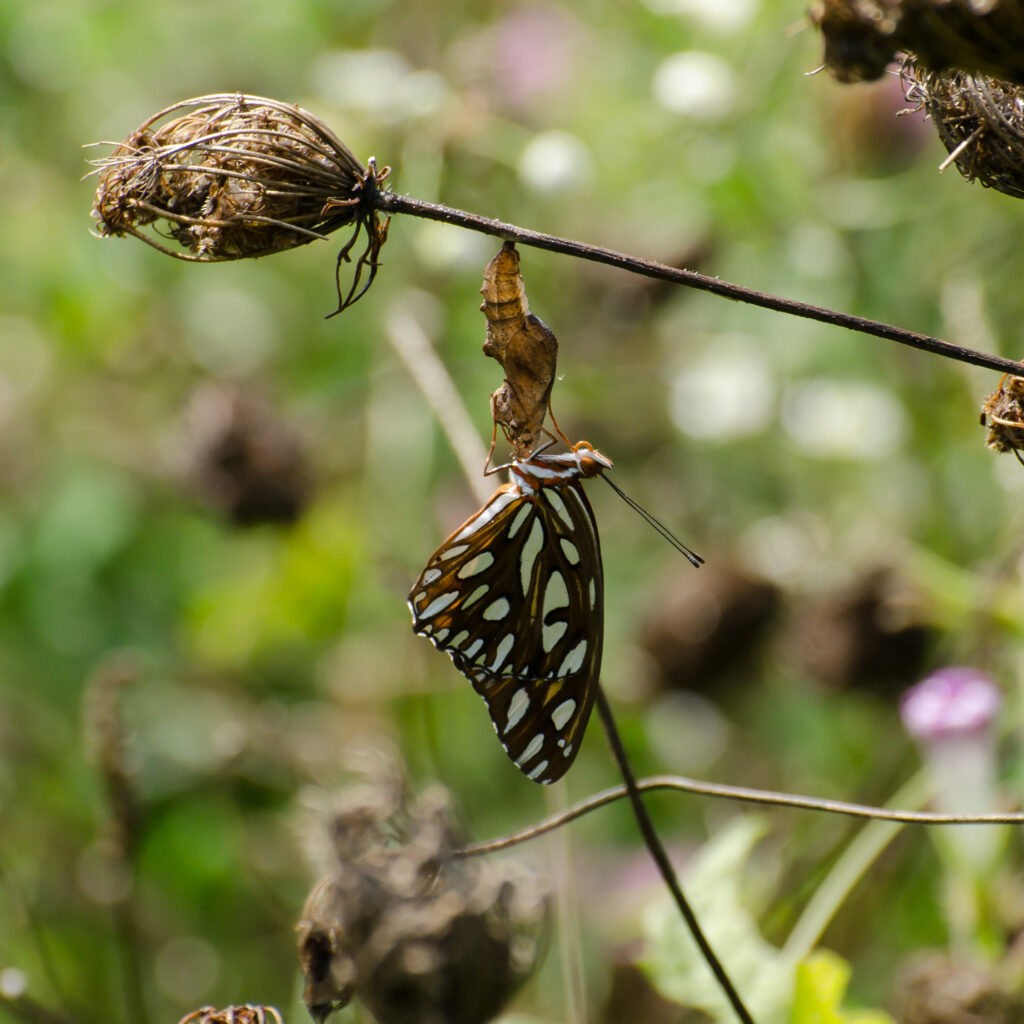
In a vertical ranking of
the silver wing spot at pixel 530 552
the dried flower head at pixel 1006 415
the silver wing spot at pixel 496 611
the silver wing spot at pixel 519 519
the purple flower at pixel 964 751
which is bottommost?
the purple flower at pixel 964 751

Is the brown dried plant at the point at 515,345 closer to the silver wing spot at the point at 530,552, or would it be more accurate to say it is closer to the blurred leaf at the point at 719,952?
the silver wing spot at the point at 530,552

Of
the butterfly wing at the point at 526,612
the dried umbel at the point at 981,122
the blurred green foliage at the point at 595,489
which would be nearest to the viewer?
the dried umbel at the point at 981,122

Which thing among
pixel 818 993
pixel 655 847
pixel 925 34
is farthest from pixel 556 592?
pixel 925 34

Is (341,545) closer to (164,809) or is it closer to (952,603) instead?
(164,809)

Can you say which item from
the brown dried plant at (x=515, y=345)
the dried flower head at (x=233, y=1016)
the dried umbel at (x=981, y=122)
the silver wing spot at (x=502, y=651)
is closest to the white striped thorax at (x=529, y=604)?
the silver wing spot at (x=502, y=651)

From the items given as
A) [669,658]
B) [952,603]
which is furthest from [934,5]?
[669,658]

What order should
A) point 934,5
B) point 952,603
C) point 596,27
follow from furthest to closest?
point 596,27, point 952,603, point 934,5

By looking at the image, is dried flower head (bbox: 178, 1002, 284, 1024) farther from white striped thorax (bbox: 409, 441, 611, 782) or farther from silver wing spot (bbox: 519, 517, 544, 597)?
silver wing spot (bbox: 519, 517, 544, 597)
